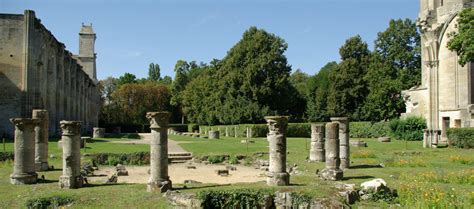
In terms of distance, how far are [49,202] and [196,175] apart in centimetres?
775

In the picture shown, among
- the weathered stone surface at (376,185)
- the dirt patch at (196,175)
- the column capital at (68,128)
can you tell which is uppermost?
the column capital at (68,128)

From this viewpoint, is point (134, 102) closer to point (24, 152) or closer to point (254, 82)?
point (254, 82)

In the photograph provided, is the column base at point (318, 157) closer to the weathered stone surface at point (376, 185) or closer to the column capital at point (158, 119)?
the weathered stone surface at point (376, 185)

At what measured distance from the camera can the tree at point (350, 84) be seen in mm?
51406

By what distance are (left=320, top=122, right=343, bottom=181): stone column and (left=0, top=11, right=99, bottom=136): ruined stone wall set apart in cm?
2313

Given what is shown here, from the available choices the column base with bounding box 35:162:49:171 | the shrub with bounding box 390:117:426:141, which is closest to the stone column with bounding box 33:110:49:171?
the column base with bounding box 35:162:49:171

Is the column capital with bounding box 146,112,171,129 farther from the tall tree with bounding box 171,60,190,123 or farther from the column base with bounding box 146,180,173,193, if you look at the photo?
the tall tree with bounding box 171,60,190,123

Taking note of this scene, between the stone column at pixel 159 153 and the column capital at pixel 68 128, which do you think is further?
the column capital at pixel 68 128

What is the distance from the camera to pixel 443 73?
3391 centimetres

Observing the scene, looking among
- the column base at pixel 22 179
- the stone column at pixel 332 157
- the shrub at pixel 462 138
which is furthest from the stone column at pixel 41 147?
the shrub at pixel 462 138

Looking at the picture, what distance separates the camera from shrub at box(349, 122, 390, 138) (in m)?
42.8

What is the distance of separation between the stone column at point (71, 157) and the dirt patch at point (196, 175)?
2819 mm

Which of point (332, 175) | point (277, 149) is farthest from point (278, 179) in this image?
point (332, 175)

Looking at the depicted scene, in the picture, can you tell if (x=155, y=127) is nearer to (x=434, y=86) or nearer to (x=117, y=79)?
(x=434, y=86)
